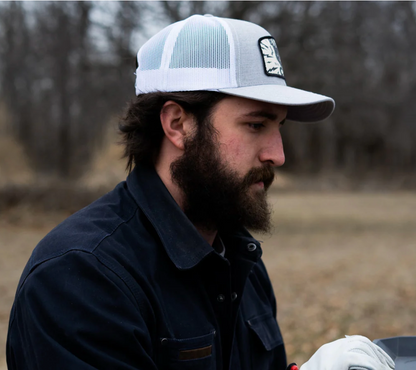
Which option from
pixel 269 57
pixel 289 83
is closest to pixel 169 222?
pixel 269 57

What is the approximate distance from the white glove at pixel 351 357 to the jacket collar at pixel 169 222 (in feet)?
1.79

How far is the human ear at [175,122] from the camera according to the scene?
219 cm

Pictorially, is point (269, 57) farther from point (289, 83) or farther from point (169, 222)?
point (289, 83)

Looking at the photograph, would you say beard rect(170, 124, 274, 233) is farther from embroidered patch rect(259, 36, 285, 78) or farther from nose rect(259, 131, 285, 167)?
embroidered patch rect(259, 36, 285, 78)

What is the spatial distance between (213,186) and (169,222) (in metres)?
0.27

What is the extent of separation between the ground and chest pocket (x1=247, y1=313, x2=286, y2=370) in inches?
16.5

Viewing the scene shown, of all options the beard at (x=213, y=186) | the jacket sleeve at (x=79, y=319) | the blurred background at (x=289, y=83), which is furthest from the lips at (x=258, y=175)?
the blurred background at (x=289, y=83)

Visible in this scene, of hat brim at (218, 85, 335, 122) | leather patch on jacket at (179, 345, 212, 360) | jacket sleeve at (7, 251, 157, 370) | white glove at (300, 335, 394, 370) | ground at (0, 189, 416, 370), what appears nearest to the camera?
jacket sleeve at (7, 251, 157, 370)

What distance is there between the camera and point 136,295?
1663 millimetres

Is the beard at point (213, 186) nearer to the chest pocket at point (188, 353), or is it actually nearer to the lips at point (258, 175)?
the lips at point (258, 175)

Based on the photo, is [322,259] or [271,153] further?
[322,259]

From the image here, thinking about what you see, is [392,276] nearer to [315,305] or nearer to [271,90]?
[315,305]

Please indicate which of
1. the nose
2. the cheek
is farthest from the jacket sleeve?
the nose

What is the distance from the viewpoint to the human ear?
2.19 metres
